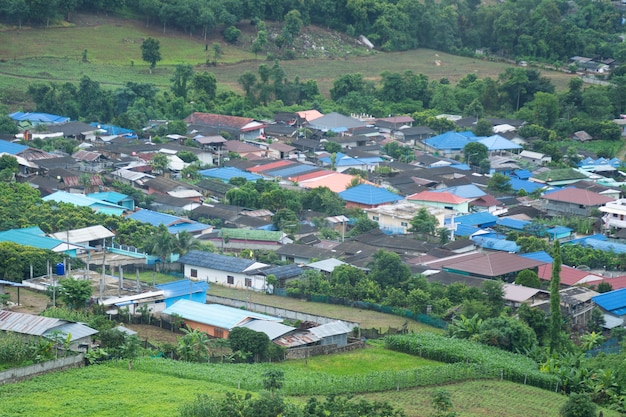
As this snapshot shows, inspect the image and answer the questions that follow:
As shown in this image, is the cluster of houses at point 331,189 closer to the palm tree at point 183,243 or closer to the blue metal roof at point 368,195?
the blue metal roof at point 368,195

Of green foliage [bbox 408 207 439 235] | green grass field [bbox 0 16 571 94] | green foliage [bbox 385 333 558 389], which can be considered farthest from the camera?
green grass field [bbox 0 16 571 94]

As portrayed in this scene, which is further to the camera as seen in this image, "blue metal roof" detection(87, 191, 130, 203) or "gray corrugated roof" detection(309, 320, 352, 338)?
"blue metal roof" detection(87, 191, 130, 203)

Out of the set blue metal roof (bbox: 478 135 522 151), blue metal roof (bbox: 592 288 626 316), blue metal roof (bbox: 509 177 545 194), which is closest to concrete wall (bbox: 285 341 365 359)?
blue metal roof (bbox: 592 288 626 316)

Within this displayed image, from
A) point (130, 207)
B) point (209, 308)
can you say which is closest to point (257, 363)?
point (209, 308)

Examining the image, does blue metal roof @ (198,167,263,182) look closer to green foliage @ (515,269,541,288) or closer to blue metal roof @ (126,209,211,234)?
blue metal roof @ (126,209,211,234)

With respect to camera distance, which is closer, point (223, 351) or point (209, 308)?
point (223, 351)

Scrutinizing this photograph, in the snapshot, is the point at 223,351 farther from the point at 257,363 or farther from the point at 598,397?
the point at 598,397

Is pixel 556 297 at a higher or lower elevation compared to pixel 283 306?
higher
